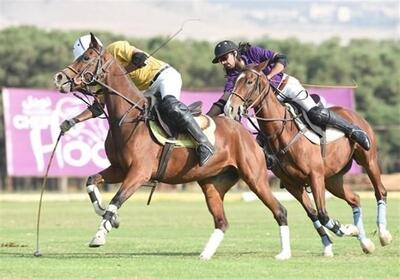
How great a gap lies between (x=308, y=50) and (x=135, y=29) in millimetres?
52311

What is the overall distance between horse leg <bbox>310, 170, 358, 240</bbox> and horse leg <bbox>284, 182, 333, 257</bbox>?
0.52ft

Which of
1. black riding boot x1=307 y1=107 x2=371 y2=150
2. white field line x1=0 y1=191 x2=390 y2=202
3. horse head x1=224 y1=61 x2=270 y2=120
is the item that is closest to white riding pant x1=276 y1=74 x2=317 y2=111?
black riding boot x1=307 y1=107 x2=371 y2=150

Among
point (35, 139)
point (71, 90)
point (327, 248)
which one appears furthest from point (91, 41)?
point (35, 139)

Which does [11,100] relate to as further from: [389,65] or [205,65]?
[389,65]

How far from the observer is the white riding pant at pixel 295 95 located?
58.1 feet

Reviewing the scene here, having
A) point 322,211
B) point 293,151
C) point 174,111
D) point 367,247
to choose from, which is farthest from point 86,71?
point 367,247

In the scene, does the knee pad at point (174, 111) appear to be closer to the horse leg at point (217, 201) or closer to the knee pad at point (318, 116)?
the horse leg at point (217, 201)

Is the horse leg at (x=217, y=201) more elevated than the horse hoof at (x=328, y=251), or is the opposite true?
the horse leg at (x=217, y=201)

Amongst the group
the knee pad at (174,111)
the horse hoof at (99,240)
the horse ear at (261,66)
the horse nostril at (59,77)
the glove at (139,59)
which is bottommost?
the horse hoof at (99,240)

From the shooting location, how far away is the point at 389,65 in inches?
2682

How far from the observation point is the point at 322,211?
17047 millimetres

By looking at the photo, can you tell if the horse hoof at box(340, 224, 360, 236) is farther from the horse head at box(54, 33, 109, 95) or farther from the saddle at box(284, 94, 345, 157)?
the horse head at box(54, 33, 109, 95)

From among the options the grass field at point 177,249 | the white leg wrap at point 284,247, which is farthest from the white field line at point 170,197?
the white leg wrap at point 284,247

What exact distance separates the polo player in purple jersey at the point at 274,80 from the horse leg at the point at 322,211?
94 cm
